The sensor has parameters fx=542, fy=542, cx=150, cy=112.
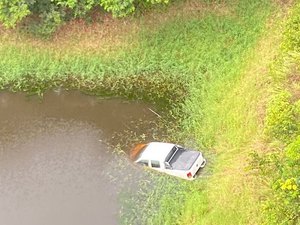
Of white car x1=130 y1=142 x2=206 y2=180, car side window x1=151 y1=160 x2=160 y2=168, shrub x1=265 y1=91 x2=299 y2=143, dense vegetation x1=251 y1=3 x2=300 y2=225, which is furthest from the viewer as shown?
car side window x1=151 y1=160 x2=160 y2=168

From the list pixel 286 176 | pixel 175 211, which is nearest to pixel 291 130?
pixel 286 176

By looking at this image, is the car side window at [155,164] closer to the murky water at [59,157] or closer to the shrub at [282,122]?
the murky water at [59,157]

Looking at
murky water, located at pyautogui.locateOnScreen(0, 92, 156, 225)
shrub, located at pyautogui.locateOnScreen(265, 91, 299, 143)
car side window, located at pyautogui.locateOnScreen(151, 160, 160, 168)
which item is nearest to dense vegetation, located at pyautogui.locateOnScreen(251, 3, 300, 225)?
shrub, located at pyautogui.locateOnScreen(265, 91, 299, 143)

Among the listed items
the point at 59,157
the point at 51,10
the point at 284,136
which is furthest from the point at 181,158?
the point at 51,10

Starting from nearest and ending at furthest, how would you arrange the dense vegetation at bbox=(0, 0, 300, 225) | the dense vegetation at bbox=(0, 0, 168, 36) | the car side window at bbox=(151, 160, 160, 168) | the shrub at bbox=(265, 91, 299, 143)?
1. the shrub at bbox=(265, 91, 299, 143)
2. the dense vegetation at bbox=(0, 0, 300, 225)
3. the car side window at bbox=(151, 160, 160, 168)
4. the dense vegetation at bbox=(0, 0, 168, 36)

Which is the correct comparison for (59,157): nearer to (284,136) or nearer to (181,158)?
(181,158)

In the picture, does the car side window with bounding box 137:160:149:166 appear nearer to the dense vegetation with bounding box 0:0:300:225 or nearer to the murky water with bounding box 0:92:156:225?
the murky water with bounding box 0:92:156:225

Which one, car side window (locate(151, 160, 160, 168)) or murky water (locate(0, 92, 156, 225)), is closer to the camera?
murky water (locate(0, 92, 156, 225))
